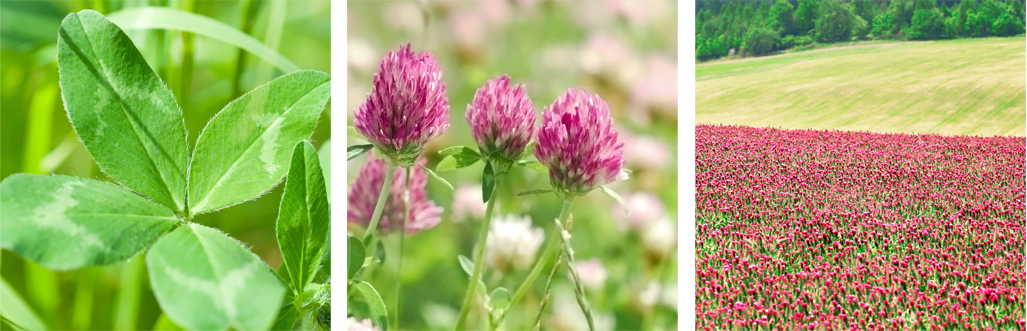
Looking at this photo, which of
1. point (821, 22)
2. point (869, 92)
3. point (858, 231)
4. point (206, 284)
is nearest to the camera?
point (206, 284)

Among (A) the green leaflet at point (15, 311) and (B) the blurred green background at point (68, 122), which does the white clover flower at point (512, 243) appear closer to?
(B) the blurred green background at point (68, 122)

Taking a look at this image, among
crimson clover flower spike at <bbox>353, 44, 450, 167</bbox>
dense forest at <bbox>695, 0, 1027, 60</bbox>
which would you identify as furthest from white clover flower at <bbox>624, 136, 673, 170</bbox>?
dense forest at <bbox>695, 0, 1027, 60</bbox>

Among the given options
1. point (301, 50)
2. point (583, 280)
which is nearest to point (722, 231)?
point (583, 280)

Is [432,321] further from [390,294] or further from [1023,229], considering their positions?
[1023,229]

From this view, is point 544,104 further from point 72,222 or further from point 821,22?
point 821,22

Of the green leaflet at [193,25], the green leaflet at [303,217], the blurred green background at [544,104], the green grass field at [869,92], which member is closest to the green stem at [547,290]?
the blurred green background at [544,104]

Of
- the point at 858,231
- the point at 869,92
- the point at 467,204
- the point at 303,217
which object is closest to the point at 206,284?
the point at 303,217

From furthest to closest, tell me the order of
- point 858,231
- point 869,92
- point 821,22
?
point 821,22
point 869,92
point 858,231
